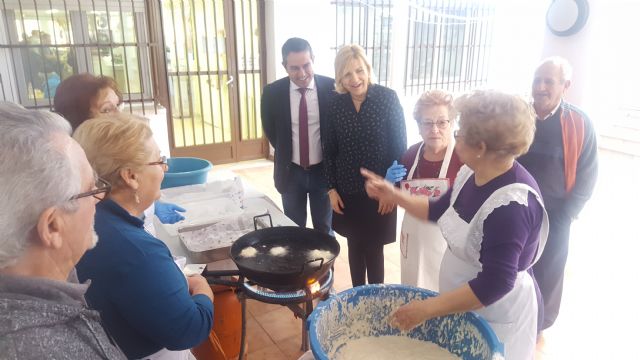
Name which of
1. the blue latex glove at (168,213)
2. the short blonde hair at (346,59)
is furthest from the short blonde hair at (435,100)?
the blue latex glove at (168,213)

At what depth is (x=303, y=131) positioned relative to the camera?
278 centimetres

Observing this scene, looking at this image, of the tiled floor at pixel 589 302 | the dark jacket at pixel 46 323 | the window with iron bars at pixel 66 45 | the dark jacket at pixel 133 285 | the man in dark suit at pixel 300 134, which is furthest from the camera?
the window with iron bars at pixel 66 45

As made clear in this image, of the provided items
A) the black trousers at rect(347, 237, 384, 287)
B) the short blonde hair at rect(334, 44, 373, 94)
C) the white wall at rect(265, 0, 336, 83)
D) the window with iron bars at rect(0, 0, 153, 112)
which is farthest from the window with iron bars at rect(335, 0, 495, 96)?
the black trousers at rect(347, 237, 384, 287)

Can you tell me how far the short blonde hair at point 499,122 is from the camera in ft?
4.00

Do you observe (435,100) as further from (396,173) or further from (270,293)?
(270,293)

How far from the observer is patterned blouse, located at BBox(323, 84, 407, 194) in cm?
233

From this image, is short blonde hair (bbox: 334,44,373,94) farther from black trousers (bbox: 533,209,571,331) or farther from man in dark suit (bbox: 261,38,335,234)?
black trousers (bbox: 533,209,571,331)

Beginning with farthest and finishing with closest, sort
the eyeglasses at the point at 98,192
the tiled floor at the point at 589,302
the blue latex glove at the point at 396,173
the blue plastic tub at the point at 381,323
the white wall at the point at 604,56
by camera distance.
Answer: the white wall at the point at 604,56
the tiled floor at the point at 589,302
the blue latex glove at the point at 396,173
the blue plastic tub at the point at 381,323
the eyeglasses at the point at 98,192

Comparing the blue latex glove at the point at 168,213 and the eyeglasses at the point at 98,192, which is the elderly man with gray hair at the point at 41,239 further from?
the blue latex glove at the point at 168,213

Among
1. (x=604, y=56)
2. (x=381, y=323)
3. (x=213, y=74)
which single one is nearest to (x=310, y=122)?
(x=381, y=323)

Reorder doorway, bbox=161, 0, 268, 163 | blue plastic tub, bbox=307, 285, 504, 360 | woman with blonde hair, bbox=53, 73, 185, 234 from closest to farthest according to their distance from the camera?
blue plastic tub, bbox=307, 285, 504, 360 < woman with blonde hair, bbox=53, 73, 185, 234 < doorway, bbox=161, 0, 268, 163

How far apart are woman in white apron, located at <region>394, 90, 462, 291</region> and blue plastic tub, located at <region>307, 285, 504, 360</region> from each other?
613mm

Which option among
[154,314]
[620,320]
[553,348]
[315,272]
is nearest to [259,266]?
[315,272]

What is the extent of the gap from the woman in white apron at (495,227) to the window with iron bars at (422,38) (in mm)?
4789
